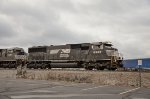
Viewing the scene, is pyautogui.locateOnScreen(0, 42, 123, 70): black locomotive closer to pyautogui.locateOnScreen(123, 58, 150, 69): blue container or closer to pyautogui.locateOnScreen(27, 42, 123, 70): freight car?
pyautogui.locateOnScreen(27, 42, 123, 70): freight car

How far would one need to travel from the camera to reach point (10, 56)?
50.1 metres

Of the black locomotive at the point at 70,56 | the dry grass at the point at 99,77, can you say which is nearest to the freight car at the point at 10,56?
the black locomotive at the point at 70,56

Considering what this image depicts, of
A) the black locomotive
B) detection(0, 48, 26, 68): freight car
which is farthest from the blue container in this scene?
detection(0, 48, 26, 68): freight car

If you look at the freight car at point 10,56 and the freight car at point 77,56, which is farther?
the freight car at point 10,56

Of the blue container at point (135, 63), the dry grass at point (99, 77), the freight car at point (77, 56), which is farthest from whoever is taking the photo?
the blue container at point (135, 63)

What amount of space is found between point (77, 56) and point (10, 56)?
16090 millimetres

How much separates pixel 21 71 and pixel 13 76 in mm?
1310

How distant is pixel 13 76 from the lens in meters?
36.9

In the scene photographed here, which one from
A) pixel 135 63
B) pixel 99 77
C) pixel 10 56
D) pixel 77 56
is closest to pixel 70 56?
pixel 77 56

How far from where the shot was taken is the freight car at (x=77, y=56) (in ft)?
116

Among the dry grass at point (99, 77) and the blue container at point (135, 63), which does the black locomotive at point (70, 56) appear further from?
the blue container at point (135, 63)

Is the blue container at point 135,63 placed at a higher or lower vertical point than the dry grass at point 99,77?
higher

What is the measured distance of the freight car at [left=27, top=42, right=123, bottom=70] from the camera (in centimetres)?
3538

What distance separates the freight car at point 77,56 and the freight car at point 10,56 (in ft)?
11.7
